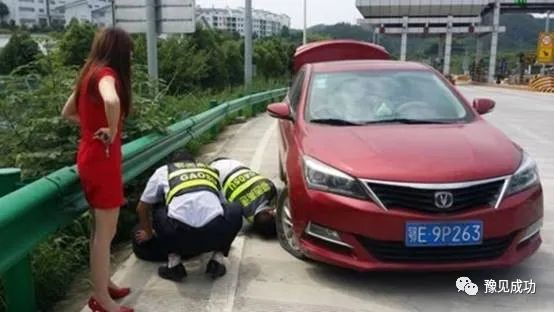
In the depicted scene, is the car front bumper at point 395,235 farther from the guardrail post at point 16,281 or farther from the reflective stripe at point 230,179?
the guardrail post at point 16,281

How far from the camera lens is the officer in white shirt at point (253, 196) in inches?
201

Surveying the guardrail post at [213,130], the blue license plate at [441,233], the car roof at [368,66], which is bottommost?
the guardrail post at [213,130]

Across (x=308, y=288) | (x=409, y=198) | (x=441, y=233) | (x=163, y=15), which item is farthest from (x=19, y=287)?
(x=163, y=15)

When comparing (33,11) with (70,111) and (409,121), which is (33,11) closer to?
(409,121)

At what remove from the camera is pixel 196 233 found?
3.94 meters

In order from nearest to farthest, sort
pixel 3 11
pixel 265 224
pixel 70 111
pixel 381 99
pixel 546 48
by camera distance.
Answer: pixel 70 111 → pixel 265 224 → pixel 381 99 → pixel 546 48 → pixel 3 11

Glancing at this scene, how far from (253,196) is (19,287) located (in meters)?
2.29

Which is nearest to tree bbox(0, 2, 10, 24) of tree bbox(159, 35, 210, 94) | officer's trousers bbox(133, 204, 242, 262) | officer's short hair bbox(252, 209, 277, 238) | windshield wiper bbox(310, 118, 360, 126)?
tree bbox(159, 35, 210, 94)

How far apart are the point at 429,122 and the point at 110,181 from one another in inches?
106

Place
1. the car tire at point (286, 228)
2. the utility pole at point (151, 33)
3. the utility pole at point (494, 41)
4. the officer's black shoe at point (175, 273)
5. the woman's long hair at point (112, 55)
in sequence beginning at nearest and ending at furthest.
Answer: the woman's long hair at point (112, 55)
the officer's black shoe at point (175, 273)
the car tire at point (286, 228)
the utility pole at point (151, 33)
the utility pole at point (494, 41)

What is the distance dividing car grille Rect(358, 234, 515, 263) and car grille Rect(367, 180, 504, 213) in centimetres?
26

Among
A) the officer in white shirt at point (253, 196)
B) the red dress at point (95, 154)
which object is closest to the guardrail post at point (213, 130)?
the officer in white shirt at point (253, 196)

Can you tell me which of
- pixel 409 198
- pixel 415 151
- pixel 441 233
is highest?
pixel 415 151

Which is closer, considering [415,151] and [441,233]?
[441,233]
